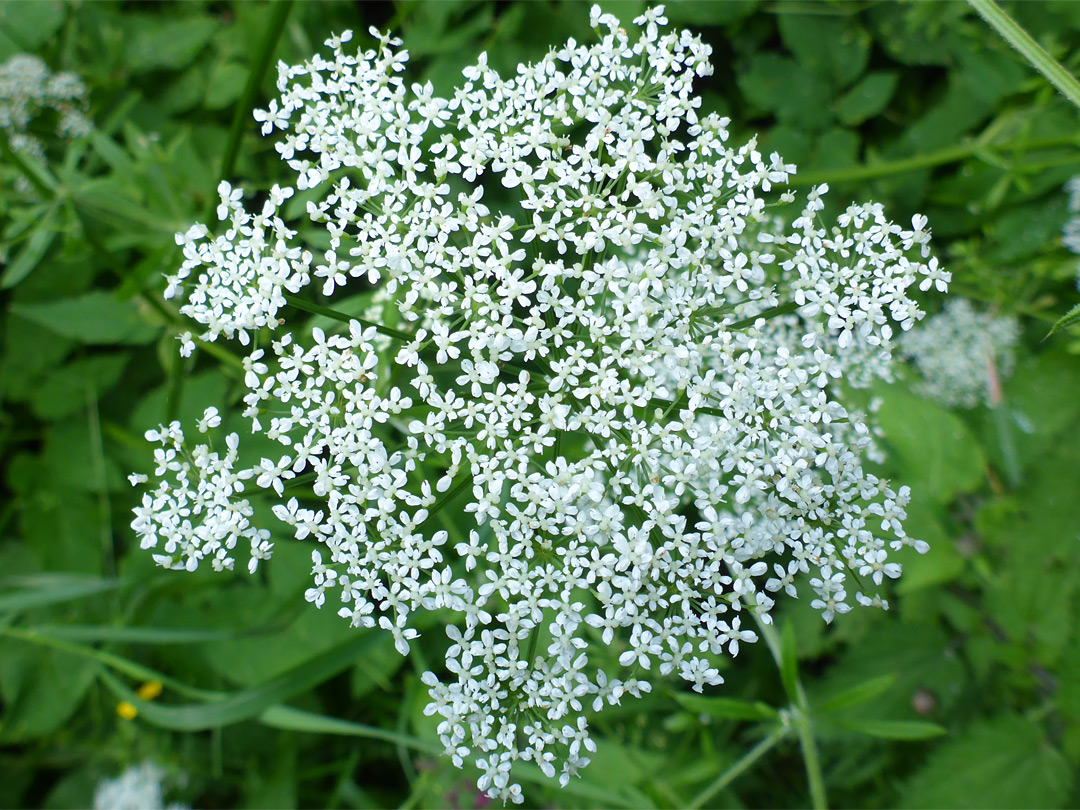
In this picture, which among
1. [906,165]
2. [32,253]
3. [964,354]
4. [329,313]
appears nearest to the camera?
[329,313]

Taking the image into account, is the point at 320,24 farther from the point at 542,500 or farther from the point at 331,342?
the point at 542,500

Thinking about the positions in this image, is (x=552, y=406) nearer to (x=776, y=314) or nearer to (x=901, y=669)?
(x=776, y=314)

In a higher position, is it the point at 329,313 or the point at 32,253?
the point at 32,253

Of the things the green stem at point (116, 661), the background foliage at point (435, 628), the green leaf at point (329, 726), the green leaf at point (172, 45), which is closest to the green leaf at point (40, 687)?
the background foliage at point (435, 628)

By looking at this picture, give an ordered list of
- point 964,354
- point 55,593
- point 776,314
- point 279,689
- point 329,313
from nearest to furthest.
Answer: point 329,313 → point 776,314 → point 279,689 → point 55,593 → point 964,354

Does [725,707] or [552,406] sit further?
[725,707]

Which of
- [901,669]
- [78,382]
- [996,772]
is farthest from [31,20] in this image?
[996,772]

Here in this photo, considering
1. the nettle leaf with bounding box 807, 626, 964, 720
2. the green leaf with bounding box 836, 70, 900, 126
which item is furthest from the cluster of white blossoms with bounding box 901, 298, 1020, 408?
the nettle leaf with bounding box 807, 626, 964, 720
